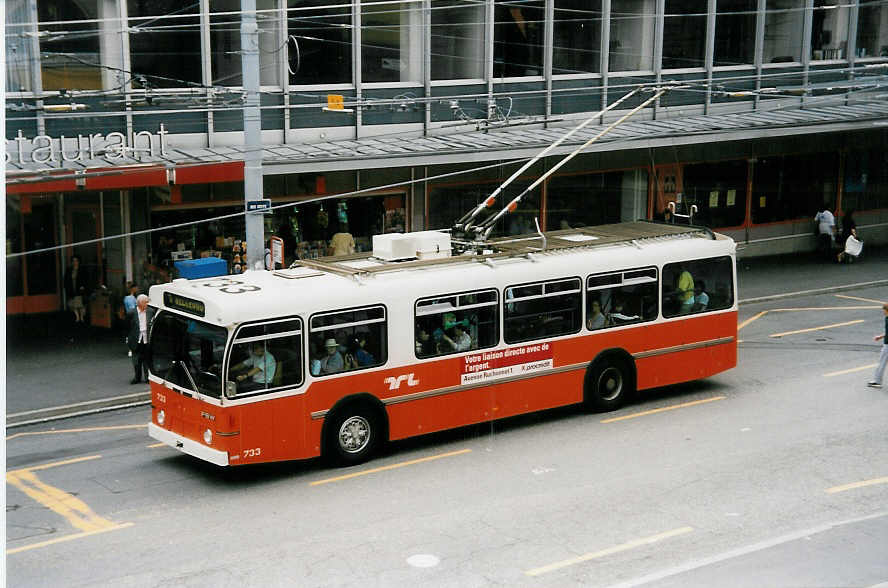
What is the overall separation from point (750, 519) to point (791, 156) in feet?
76.1

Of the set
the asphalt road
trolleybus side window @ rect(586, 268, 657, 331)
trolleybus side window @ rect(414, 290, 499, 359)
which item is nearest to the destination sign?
the asphalt road

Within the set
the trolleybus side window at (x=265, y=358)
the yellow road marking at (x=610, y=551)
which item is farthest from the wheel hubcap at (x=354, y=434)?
the yellow road marking at (x=610, y=551)

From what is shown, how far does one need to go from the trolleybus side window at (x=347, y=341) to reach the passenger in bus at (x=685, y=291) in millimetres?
5539

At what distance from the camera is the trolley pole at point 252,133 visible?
1812cm

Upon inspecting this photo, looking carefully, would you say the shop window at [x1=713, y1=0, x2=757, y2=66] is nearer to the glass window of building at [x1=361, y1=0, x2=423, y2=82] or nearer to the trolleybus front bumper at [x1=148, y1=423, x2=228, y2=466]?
the glass window of building at [x1=361, y1=0, x2=423, y2=82]

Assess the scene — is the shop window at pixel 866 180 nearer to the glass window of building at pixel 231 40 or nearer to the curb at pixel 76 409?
the glass window of building at pixel 231 40

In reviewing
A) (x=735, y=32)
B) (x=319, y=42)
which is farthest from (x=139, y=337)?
(x=735, y=32)

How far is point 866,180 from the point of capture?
35.8 meters

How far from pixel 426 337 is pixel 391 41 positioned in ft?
38.7

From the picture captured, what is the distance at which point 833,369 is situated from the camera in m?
20.0

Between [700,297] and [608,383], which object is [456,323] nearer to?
[608,383]

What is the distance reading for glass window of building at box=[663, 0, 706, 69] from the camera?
97.5 ft

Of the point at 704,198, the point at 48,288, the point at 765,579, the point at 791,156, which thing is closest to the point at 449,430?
the point at 765,579

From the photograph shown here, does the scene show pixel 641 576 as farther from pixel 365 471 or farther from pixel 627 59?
pixel 627 59
